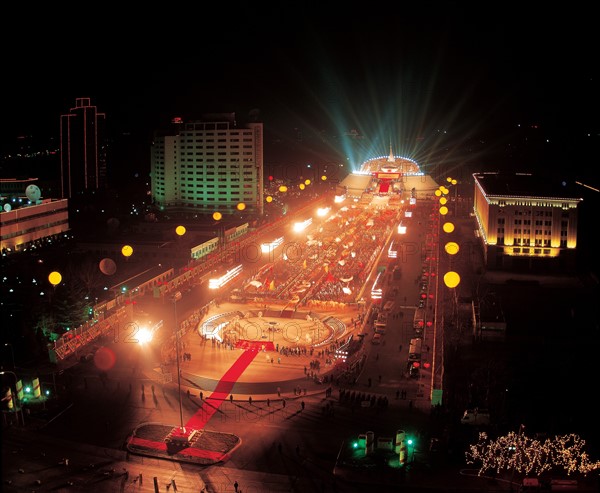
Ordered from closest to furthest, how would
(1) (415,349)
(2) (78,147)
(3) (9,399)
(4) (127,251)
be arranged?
(3) (9,399) → (1) (415,349) → (4) (127,251) → (2) (78,147)

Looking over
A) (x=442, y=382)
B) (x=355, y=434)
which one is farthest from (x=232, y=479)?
(x=442, y=382)

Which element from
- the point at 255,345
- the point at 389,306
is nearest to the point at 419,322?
the point at 389,306

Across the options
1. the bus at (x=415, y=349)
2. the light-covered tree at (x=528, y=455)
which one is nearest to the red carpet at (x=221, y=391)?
the bus at (x=415, y=349)

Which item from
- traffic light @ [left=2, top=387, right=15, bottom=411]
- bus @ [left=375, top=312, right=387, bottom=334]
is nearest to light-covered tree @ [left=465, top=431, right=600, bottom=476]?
bus @ [left=375, top=312, right=387, bottom=334]

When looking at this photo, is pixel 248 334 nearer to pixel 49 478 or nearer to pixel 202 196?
pixel 49 478

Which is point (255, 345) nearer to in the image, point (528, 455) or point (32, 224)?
point (528, 455)

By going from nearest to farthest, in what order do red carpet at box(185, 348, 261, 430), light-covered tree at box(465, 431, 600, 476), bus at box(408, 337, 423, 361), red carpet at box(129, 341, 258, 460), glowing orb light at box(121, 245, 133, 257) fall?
light-covered tree at box(465, 431, 600, 476)
red carpet at box(129, 341, 258, 460)
red carpet at box(185, 348, 261, 430)
bus at box(408, 337, 423, 361)
glowing orb light at box(121, 245, 133, 257)

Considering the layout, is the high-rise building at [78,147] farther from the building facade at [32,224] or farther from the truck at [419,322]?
the truck at [419,322]

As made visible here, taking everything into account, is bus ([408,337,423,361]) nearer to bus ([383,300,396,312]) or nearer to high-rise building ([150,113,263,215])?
bus ([383,300,396,312])
